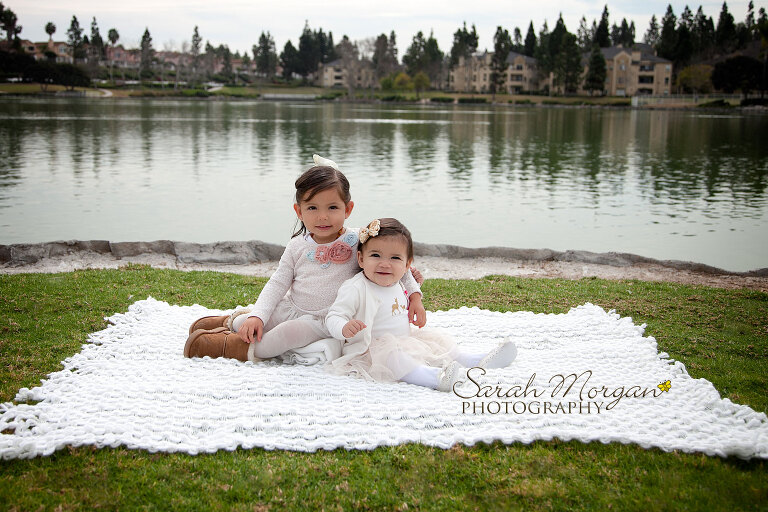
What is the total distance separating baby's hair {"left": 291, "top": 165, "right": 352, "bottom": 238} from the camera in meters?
4.55

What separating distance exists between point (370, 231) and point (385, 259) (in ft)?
0.77

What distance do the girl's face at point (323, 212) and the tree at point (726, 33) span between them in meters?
110

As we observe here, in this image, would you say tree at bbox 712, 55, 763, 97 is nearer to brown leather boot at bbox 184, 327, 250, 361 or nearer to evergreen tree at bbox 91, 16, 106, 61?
brown leather boot at bbox 184, 327, 250, 361

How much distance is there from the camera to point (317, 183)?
14.9 ft

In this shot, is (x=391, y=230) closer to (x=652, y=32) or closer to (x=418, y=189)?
(x=418, y=189)

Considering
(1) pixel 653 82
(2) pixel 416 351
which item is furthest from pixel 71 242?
(1) pixel 653 82

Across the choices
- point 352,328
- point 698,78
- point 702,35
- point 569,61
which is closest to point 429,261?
point 352,328

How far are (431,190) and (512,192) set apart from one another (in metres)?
2.12

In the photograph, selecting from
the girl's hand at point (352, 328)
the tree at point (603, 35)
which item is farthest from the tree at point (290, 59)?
the girl's hand at point (352, 328)

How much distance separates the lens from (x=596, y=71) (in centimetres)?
8319

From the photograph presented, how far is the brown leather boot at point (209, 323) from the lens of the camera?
493 centimetres

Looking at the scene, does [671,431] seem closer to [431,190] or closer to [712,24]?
[431,190]

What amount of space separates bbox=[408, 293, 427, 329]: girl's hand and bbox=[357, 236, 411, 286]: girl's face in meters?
0.35

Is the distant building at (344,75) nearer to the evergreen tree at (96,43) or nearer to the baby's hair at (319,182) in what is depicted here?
the evergreen tree at (96,43)
